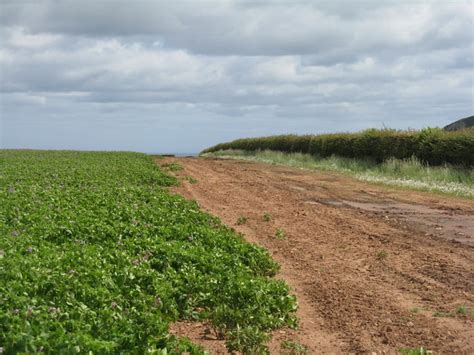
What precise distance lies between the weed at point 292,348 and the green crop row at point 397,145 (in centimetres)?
2065

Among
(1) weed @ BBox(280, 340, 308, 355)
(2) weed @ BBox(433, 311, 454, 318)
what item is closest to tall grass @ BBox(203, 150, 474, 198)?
(2) weed @ BBox(433, 311, 454, 318)

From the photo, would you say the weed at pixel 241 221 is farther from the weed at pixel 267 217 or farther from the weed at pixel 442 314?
the weed at pixel 442 314

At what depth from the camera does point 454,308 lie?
812 cm

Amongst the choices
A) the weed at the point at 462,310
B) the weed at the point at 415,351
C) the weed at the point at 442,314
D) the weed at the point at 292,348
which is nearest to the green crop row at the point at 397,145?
the weed at the point at 462,310

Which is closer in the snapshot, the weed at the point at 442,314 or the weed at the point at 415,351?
the weed at the point at 415,351

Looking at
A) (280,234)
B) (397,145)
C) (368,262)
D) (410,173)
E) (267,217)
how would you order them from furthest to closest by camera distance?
(397,145) → (410,173) → (267,217) → (280,234) → (368,262)

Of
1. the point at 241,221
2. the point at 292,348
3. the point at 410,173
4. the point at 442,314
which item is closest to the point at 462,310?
the point at 442,314

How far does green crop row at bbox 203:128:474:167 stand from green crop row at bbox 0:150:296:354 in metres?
16.2

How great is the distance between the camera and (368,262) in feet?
35.4

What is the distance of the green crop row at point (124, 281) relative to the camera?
584cm

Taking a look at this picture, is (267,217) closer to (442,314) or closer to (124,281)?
(442,314)

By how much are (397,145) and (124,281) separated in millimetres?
25567

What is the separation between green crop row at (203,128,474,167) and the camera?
85.8 ft

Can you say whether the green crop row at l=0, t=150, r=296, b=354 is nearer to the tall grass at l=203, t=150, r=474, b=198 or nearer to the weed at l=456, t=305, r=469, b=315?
the weed at l=456, t=305, r=469, b=315
